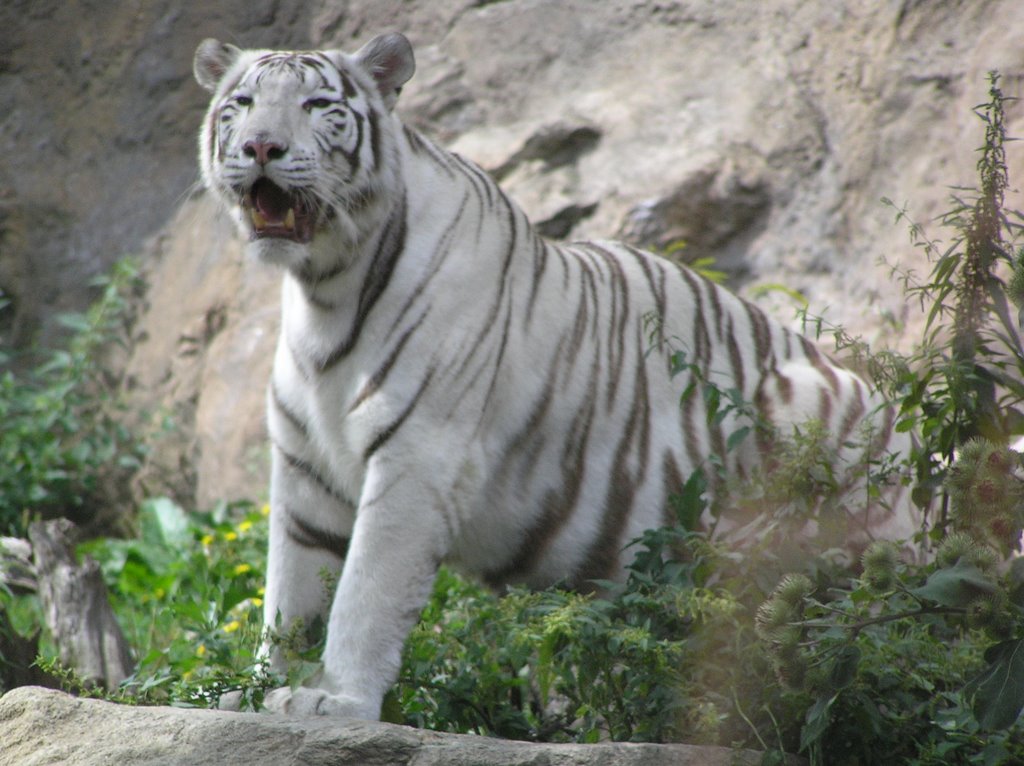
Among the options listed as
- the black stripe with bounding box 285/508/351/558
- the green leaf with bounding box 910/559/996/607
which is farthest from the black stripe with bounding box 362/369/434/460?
the green leaf with bounding box 910/559/996/607

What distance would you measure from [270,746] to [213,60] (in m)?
1.97

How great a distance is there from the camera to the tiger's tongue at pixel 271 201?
311cm

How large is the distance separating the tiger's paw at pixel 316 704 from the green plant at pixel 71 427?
348cm

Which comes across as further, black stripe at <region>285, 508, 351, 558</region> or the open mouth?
black stripe at <region>285, 508, 351, 558</region>

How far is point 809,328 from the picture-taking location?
211 inches

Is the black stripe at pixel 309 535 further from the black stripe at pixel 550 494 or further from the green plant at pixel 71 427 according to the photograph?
the green plant at pixel 71 427

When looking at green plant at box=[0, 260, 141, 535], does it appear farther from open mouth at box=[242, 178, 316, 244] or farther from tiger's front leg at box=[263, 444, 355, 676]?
open mouth at box=[242, 178, 316, 244]

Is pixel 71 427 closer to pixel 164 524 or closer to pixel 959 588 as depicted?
pixel 164 524

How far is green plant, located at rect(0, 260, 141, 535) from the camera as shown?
5.92m

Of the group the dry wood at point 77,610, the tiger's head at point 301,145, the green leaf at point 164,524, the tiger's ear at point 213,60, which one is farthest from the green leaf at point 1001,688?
the green leaf at point 164,524

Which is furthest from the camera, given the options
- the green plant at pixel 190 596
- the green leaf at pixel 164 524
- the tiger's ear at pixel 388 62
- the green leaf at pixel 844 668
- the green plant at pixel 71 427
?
the green plant at pixel 71 427

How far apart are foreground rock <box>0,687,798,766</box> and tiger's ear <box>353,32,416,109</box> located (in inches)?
69.5

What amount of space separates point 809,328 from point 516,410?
2.37 m

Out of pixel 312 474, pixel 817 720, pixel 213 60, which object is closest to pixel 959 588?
pixel 817 720
